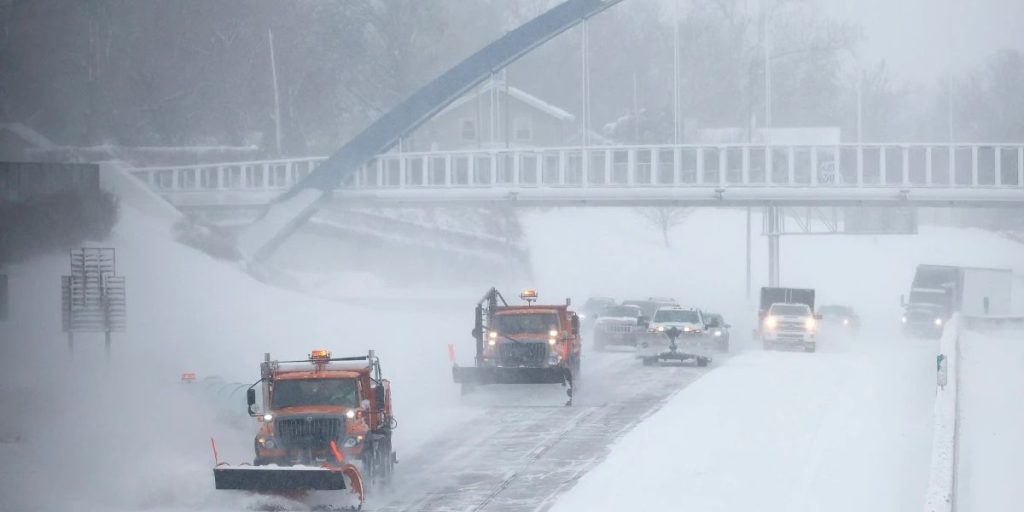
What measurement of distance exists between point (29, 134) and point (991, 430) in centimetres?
4759

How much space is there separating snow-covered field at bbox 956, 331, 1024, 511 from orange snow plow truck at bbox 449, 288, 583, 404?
8449 millimetres

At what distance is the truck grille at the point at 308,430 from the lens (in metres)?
19.0

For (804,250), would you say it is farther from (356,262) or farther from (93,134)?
(93,134)

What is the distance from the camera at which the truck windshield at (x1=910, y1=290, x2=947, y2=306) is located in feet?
207

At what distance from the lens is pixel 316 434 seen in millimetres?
18984

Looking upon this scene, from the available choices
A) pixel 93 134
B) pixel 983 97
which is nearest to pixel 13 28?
pixel 93 134

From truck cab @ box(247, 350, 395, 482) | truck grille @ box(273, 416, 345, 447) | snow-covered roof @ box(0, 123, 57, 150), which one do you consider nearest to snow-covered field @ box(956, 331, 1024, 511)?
truck cab @ box(247, 350, 395, 482)

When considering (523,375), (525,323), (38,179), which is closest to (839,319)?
(525,323)

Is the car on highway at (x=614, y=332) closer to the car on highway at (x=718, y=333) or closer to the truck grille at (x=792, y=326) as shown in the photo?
the car on highway at (x=718, y=333)

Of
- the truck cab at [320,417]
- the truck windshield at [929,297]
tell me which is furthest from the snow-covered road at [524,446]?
the truck windshield at [929,297]

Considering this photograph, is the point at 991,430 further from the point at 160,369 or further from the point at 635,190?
the point at 635,190

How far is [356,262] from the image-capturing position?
246 ft

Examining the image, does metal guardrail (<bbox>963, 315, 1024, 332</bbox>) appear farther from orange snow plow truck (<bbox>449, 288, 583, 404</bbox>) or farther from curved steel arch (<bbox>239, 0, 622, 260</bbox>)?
orange snow plow truck (<bbox>449, 288, 583, 404</bbox>)

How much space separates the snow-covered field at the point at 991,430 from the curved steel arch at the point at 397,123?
29.0m
